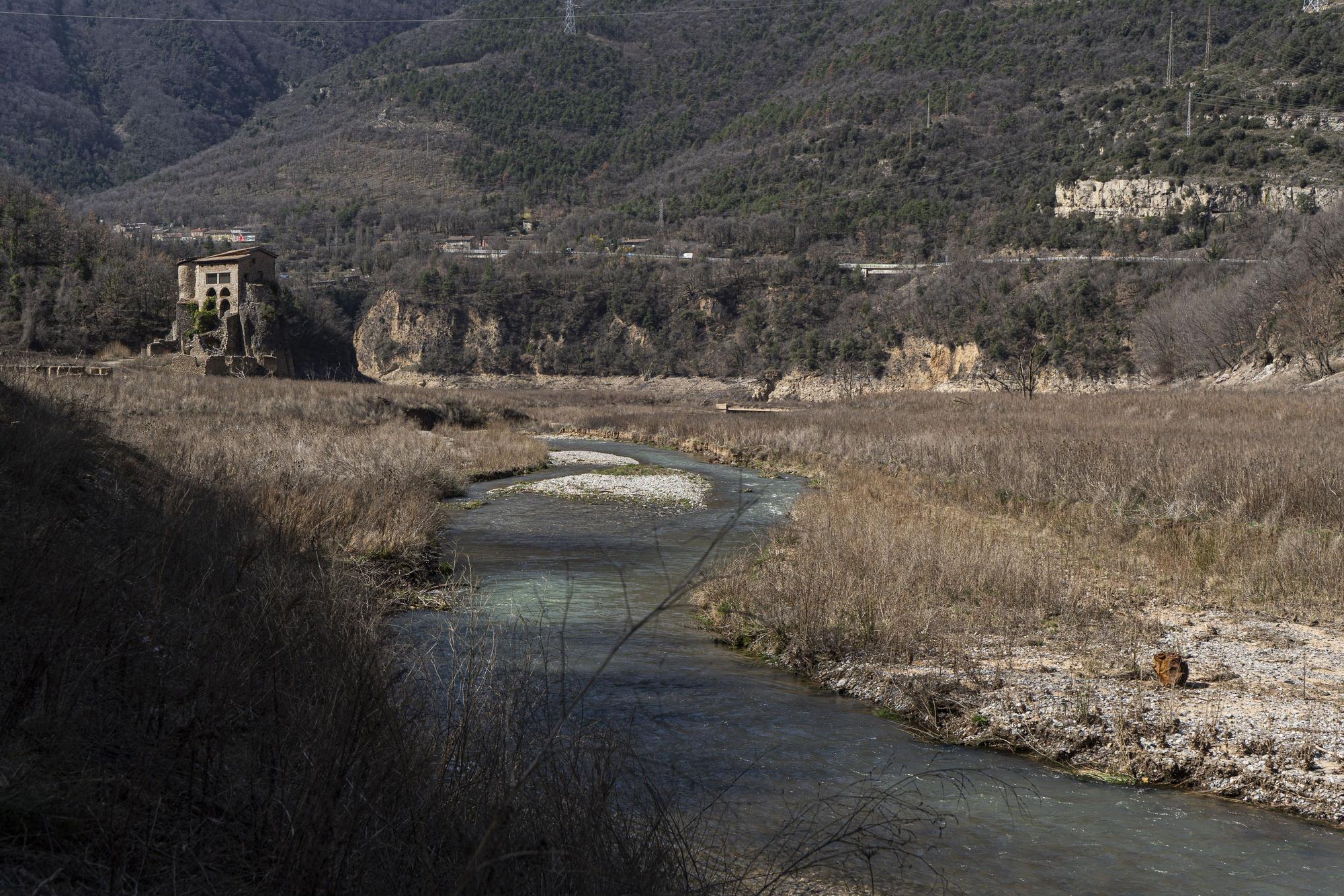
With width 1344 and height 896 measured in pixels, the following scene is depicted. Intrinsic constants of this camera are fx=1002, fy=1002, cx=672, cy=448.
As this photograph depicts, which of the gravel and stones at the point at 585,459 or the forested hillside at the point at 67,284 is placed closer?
the gravel and stones at the point at 585,459

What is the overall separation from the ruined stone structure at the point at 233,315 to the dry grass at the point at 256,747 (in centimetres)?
3977

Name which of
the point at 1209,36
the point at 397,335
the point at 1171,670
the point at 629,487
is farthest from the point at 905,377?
the point at 1171,670

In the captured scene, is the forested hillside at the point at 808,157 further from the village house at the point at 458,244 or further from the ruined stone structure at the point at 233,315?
the ruined stone structure at the point at 233,315

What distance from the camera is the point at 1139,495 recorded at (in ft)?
47.6

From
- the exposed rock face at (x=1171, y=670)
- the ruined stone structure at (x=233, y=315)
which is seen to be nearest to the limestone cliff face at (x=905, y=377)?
the ruined stone structure at (x=233, y=315)

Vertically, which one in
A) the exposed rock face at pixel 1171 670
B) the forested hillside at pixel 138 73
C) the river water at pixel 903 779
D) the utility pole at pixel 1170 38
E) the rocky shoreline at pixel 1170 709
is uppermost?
the forested hillside at pixel 138 73

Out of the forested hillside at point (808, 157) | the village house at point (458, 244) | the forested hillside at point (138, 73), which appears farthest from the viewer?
the forested hillside at point (138, 73)

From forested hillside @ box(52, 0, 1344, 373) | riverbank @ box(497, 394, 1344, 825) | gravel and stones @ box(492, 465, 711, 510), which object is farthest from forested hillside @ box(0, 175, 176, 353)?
riverbank @ box(497, 394, 1344, 825)

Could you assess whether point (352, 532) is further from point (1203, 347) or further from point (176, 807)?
point (1203, 347)

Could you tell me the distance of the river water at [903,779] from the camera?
5082 mm

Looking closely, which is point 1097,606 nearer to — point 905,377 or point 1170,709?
point 1170,709

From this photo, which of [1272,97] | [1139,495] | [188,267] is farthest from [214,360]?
[1272,97]

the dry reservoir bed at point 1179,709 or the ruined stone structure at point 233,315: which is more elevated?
the ruined stone structure at point 233,315

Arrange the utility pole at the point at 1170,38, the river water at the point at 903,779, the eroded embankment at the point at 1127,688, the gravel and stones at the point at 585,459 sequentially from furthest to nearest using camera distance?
the utility pole at the point at 1170,38, the gravel and stones at the point at 585,459, the eroded embankment at the point at 1127,688, the river water at the point at 903,779
